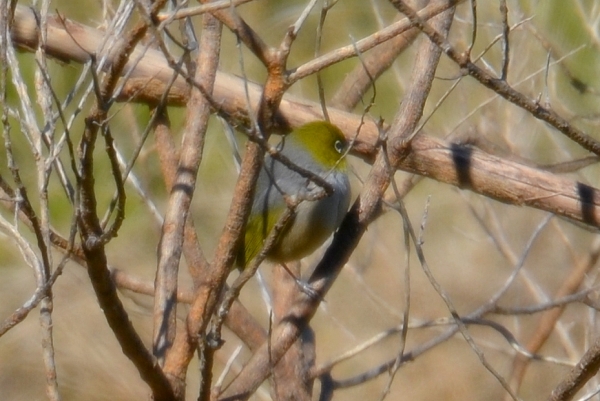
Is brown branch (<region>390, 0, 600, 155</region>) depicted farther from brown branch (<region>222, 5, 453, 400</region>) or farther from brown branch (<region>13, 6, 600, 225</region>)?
brown branch (<region>13, 6, 600, 225</region>)

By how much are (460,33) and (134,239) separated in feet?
12.7

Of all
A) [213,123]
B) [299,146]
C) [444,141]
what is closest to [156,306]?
[299,146]

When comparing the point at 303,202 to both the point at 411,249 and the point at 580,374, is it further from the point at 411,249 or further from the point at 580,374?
the point at 411,249

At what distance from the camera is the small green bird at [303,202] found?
3227 millimetres

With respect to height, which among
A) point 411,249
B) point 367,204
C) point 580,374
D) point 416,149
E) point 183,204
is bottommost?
point 580,374

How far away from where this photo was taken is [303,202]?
3248 millimetres

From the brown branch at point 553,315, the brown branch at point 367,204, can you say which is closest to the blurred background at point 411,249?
A: the brown branch at point 553,315

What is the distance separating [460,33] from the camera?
172 inches

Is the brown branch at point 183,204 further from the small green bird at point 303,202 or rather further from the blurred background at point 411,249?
the blurred background at point 411,249

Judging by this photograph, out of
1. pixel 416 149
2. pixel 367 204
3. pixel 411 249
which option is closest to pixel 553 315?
pixel 416 149

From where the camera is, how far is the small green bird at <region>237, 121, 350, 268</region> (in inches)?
127

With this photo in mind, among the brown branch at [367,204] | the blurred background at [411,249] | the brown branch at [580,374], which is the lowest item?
the brown branch at [580,374]

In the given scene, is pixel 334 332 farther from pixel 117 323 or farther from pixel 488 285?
pixel 117 323

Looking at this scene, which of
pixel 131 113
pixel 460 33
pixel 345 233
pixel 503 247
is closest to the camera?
pixel 345 233
